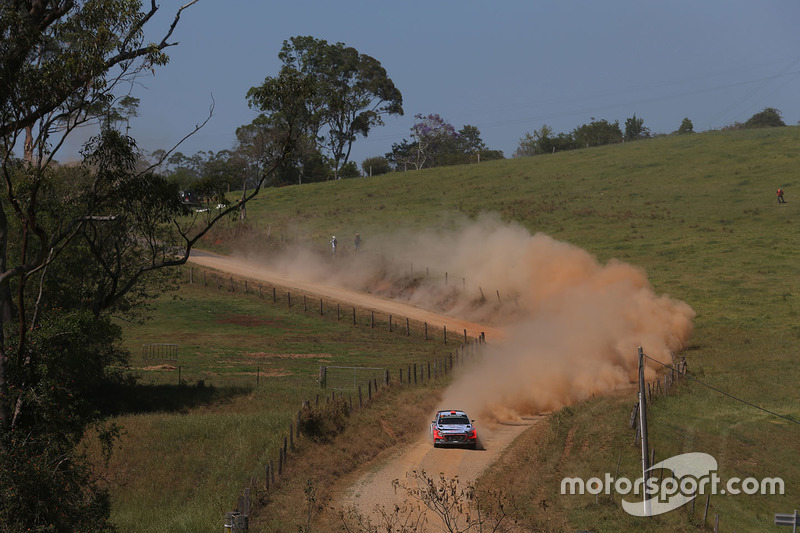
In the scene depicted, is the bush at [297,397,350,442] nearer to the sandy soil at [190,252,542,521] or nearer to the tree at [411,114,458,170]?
the sandy soil at [190,252,542,521]

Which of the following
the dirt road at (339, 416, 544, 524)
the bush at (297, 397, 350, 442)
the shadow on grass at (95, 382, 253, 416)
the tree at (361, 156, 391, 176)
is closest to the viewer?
the dirt road at (339, 416, 544, 524)

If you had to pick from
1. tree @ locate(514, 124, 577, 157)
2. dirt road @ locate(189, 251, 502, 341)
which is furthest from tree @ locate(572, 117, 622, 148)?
dirt road @ locate(189, 251, 502, 341)

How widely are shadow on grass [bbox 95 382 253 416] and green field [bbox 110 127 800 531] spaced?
1.06 feet

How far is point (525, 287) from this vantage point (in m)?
65.6

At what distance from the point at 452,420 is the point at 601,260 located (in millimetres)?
43843

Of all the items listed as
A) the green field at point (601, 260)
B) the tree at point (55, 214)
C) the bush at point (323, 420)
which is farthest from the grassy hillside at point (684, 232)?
the tree at point (55, 214)

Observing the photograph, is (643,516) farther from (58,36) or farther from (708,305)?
(708,305)

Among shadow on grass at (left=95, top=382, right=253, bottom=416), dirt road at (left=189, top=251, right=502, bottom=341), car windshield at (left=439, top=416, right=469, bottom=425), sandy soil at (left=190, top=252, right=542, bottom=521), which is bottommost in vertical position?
sandy soil at (left=190, top=252, right=542, bottom=521)

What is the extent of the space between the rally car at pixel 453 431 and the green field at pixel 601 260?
7.71 ft

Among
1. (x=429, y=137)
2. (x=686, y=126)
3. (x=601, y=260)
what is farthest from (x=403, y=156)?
(x=601, y=260)

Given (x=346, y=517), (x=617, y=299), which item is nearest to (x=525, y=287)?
(x=617, y=299)

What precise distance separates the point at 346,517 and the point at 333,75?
118955 mm

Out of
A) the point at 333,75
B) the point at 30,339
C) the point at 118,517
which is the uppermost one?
the point at 333,75

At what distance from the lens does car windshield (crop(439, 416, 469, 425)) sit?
35.1 m
